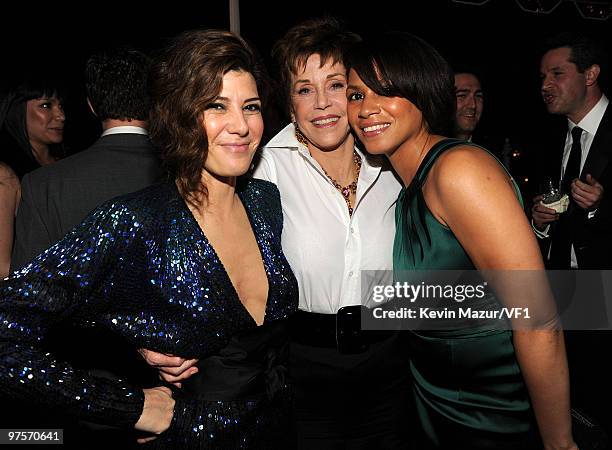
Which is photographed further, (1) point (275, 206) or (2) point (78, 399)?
(1) point (275, 206)

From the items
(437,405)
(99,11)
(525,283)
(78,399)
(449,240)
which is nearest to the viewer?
(78,399)

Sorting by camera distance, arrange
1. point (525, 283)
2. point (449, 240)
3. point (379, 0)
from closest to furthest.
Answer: point (525, 283) → point (449, 240) → point (379, 0)

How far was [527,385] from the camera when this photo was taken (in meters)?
1.58

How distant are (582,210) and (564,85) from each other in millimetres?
972

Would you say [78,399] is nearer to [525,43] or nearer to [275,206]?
[275,206]

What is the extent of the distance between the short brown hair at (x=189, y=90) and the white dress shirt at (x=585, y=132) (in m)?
2.69

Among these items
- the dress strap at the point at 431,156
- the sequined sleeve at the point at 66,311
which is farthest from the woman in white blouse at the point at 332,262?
the sequined sleeve at the point at 66,311

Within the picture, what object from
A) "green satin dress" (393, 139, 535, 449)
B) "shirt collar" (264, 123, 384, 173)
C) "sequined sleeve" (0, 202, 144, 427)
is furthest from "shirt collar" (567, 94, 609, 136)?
"sequined sleeve" (0, 202, 144, 427)

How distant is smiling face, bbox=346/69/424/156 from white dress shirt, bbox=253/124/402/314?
0.23 m

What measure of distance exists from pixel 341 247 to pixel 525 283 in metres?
0.69

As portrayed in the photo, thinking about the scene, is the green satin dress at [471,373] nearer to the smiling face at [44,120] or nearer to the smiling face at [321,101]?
the smiling face at [321,101]

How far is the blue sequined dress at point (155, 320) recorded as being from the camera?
121 cm

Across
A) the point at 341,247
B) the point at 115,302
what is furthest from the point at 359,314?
the point at 115,302

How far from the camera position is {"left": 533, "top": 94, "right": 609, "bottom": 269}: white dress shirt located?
3.50 meters
